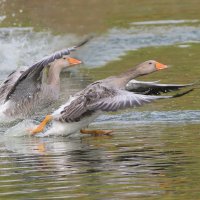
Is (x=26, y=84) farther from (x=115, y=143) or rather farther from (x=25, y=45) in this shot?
(x=25, y=45)

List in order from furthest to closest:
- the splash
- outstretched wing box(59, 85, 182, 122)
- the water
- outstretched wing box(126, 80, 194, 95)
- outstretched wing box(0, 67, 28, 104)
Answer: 1. the splash
2. outstretched wing box(0, 67, 28, 104)
3. outstretched wing box(126, 80, 194, 95)
4. outstretched wing box(59, 85, 182, 122)
5. the water

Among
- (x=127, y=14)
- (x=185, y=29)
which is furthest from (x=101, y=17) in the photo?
(x=185, y=29)

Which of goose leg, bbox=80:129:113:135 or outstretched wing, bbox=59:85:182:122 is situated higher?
outstretched wing, bbox=59:85:182:122

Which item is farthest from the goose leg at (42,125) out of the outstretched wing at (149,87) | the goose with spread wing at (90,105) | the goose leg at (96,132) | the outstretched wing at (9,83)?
the outstretched wing at (9,83)

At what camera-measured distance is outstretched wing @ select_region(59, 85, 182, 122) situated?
12.4 meters

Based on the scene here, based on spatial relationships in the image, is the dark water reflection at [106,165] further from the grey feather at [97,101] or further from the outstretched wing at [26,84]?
the outstretched wing at [26,84]

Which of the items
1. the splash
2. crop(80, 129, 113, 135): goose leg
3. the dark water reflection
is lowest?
crop(80, 129, 113, 135): goose leg

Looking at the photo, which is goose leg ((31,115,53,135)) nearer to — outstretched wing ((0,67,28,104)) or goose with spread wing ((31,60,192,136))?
goose with spread wing ((31,60,192,136))

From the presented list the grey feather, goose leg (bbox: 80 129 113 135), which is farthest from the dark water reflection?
the grey feather

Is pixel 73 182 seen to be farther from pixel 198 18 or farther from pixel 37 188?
pixel 198 18

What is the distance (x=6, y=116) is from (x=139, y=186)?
19.7 feet

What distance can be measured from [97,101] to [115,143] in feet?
2.50

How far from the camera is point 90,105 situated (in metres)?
12.8

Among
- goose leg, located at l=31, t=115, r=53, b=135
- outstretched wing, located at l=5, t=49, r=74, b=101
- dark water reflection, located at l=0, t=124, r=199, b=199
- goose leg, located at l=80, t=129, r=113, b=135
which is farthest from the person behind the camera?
outstretched wing, located at l=5, t=49, r=74, b=101
